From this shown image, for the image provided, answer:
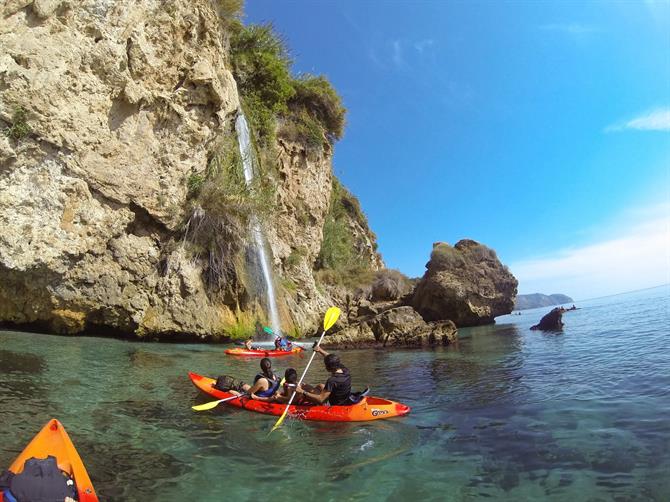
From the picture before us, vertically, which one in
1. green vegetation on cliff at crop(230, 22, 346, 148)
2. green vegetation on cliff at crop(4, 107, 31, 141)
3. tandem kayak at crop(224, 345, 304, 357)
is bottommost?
tandem kayak at crop(224, 345, 304, 357)

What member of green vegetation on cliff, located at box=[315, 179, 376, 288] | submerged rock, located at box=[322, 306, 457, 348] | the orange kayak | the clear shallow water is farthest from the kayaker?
green vegetation on cliff, located at box=[315, 179, 376, 288]

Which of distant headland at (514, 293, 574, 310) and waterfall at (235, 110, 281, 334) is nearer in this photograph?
waterfall at (235, 110, 281, 334)

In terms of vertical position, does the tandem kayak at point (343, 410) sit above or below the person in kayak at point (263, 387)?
below

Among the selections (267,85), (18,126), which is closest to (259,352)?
(18,126)

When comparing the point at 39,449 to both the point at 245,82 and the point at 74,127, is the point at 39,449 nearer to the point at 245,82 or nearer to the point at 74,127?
the point at 74,127

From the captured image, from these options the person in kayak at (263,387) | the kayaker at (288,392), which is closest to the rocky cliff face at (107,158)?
the person in kayak at (263,387)

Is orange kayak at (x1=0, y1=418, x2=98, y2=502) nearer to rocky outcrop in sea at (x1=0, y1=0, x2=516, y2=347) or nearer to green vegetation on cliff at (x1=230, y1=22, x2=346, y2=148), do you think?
rocky outcrop in sea at (x1=0, y1=0, x2=516, y2=347)

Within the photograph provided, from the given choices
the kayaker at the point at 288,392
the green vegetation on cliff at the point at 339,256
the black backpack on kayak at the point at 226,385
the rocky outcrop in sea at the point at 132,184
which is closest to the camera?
the kayaker at the point at 288,392

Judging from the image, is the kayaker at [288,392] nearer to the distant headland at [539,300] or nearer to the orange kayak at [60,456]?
the orange kayak at [60,456]

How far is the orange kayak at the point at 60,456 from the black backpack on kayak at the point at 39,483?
0.28 ft

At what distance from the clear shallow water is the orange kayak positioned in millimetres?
298

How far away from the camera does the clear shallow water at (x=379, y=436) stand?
4.25 m

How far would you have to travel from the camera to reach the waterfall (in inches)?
754

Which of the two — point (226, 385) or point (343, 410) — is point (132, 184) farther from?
point (343, 410)
